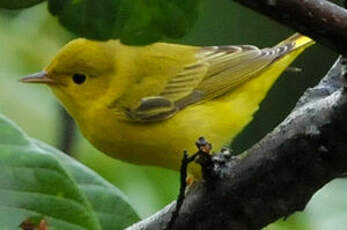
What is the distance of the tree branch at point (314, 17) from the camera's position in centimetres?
103

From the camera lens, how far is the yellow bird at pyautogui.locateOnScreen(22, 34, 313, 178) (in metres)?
3.05

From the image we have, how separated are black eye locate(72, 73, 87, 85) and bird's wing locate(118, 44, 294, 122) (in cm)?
26

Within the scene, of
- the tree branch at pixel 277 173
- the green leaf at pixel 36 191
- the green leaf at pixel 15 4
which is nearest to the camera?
the green leaf at pixel 15 4

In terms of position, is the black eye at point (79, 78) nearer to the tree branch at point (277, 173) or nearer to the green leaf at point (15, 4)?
the tree branch at point (277, 173)

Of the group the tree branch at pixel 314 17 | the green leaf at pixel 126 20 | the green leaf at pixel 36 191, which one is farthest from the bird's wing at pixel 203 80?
the tree branch at pixel 314 17

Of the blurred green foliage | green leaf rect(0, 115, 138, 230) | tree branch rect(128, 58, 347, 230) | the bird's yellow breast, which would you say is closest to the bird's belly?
the bird's yellow breast

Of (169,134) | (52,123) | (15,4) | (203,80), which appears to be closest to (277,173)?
(15,4)

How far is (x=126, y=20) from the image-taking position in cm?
141

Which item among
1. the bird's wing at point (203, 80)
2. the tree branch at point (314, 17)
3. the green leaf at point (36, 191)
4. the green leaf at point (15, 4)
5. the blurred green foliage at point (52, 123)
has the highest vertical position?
the tree branch at point (314, 17)

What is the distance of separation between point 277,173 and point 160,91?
169 centimetres

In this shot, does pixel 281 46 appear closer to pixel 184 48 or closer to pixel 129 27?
pixel 184 48

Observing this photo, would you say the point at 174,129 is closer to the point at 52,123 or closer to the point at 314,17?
the point at 52,123

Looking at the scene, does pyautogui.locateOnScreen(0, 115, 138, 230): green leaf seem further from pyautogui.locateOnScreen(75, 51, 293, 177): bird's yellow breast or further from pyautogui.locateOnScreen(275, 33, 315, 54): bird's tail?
pyautogui.locateOnScreen(275, 33, 315, 54): bird's tail

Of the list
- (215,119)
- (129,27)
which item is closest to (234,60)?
(215,119)
